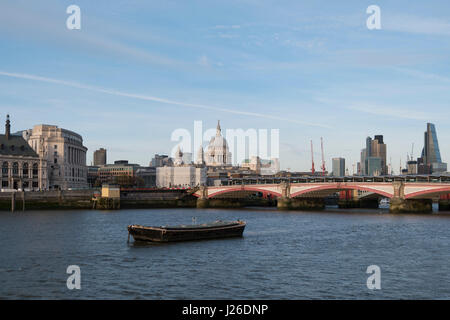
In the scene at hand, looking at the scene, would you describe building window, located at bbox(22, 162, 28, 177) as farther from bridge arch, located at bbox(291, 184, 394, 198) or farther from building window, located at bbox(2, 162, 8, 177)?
bridge arch, located at bbox(291, 184, 394, 198)

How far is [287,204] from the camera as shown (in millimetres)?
116062

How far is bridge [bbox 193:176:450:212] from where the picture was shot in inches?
3669

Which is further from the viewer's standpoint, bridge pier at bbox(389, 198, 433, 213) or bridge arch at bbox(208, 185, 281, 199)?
bridge arch at bbox(208, 185, 281, 199)

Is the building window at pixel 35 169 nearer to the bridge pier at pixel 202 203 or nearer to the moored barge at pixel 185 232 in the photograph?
the bridge pier at pixel 202 203

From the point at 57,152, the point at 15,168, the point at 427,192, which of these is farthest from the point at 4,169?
the point at 427,192

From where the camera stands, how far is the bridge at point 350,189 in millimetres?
93188

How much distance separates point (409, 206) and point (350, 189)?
14.5 metres

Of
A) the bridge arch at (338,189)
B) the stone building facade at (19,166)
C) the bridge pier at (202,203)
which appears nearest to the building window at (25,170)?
the stone building facade at (19,166)

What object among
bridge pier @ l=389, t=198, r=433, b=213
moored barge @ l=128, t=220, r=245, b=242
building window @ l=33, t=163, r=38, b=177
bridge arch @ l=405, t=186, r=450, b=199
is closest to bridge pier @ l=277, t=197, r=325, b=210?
bridge pier @ l=389, t=198, r=433, b=213

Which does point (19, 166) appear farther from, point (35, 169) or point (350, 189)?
point (350, 189)

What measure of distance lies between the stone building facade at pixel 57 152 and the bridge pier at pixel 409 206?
100 meters

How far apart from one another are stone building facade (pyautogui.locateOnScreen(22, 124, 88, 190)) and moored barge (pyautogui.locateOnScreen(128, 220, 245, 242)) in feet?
358

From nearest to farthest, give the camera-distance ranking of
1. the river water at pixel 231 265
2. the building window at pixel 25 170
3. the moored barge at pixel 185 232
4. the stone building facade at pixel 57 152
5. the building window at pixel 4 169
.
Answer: the river water at pixel 231 265, the moored barge at pixel 185 232, the building window at pixel 4 169, the building window at pixel 25 170, the stone building facade at pixel 57 152

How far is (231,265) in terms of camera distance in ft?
130
